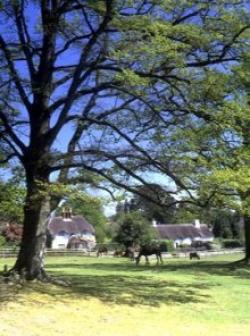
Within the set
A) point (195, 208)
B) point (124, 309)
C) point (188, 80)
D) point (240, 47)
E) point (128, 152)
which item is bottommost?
point (124, 309)

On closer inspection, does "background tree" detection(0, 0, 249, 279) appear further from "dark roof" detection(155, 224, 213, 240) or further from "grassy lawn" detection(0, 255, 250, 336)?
"dark roof" detection(155, 224, 213, 240)

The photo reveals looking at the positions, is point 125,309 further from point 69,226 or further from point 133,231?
point 69,226

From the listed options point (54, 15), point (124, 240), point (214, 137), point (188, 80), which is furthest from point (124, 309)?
point (124, 240)

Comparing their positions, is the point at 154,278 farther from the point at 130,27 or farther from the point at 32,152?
the point at 130,27

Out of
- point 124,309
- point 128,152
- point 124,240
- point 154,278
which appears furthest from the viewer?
point 124,240

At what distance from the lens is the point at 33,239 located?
2158 cm

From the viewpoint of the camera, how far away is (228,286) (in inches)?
955

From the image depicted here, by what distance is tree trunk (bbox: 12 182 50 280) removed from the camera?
69.5 ft

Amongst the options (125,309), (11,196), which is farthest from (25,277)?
(125,309)

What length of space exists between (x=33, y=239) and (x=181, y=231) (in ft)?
334

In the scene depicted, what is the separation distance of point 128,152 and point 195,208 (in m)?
3.08

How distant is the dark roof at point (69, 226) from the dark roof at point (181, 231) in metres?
12.4

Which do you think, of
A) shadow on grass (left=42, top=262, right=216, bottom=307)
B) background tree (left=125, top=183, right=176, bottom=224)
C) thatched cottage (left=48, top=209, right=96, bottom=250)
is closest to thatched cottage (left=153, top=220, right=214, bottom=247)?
thatched cottage (left=48, top=209, right=96, bottom=250)

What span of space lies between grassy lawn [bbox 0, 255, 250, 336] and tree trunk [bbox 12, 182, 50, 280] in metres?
0.87
